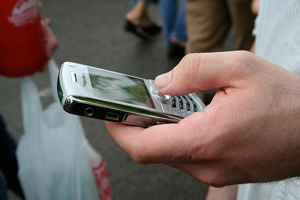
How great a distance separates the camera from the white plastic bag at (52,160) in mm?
862

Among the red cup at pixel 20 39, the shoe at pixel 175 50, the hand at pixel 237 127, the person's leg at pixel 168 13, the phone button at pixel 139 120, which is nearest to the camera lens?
the hand at pixel 237 127

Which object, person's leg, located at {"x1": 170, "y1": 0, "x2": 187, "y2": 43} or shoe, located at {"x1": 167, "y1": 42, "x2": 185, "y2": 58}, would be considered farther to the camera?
shoe, located at {"x1": 167, "y1": 42, "x2": 185, "y2": 58}

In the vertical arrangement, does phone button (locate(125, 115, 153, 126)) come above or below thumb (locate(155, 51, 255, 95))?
below

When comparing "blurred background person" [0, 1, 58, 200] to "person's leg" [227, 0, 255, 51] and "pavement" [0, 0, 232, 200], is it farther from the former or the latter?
"person's leg" [227, 0, 255, 51]

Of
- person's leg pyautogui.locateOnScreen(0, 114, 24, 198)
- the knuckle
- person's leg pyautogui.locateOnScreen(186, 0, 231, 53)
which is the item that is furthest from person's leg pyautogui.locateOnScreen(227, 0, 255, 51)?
person's leg pyautogui.locateOnScreen(0, 114, 24, 198)

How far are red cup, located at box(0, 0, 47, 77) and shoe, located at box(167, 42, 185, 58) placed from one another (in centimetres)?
137

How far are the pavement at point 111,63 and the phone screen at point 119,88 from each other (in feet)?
2.61

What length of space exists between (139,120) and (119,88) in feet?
0.31

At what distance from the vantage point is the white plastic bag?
0.86 metres

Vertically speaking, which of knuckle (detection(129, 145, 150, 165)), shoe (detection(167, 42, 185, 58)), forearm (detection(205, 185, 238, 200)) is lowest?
shoe (detection(167, 42, 185, 58))

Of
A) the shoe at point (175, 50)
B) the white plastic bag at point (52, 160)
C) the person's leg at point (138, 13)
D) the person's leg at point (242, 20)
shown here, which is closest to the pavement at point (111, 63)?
the shoe at point (175, 50)

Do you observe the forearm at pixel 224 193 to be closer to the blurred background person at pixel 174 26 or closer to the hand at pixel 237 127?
the hand at pixel 237 127

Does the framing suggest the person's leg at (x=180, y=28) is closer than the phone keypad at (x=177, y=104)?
No

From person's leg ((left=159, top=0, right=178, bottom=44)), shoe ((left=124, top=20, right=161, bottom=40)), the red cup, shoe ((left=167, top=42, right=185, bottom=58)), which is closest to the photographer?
the red cup
